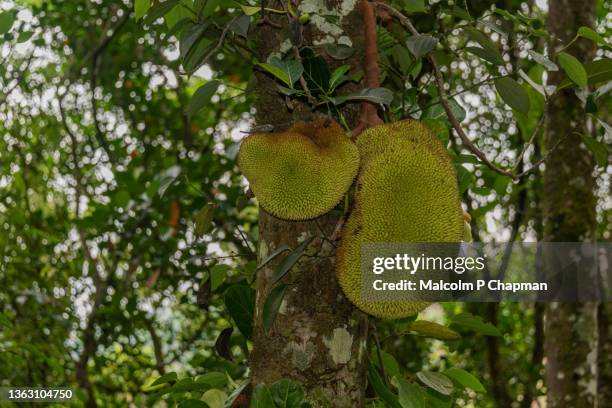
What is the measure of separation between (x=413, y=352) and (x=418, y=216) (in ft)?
8.75

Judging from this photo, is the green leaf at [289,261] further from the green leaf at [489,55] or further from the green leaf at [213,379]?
the green leaf at [489,55]

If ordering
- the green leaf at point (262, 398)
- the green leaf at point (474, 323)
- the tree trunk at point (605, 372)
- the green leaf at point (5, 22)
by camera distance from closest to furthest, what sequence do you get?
the green leaf at point (262, 398)
the green leaf at point (474, 323)
the green leaf at point (5, 22)
the tree trunk at point (605, 372)

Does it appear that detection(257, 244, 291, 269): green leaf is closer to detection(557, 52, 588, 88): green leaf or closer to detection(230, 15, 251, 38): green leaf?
detection(230, 15, 251, 38): green leaf

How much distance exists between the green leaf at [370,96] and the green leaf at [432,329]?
40 cm

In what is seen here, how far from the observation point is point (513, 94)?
44.5 inches

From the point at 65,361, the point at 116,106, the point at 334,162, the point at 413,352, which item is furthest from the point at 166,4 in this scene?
the point at 413,352

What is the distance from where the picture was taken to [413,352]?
136 inches

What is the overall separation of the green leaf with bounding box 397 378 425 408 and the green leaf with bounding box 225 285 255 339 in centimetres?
25

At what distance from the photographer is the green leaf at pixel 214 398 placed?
1051 millimetres

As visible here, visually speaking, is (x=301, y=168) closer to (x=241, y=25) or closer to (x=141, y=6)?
(x=241, y=25)

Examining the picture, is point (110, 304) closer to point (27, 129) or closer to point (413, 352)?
point (27, 129)

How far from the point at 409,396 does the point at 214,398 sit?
0.96 ft

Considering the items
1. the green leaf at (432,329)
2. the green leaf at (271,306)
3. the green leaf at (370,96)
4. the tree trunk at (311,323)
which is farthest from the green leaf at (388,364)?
the green leaf at (370,96)

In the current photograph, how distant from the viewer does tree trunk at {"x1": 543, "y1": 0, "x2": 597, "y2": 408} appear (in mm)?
2102
